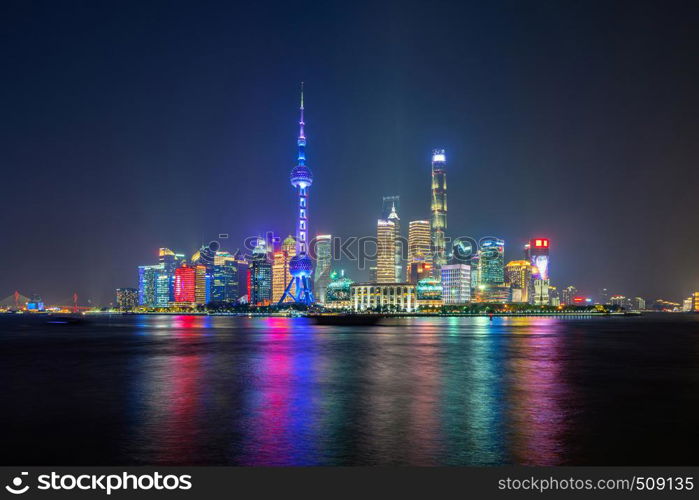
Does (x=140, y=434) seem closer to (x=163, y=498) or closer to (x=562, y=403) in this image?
(x=163, y=498)

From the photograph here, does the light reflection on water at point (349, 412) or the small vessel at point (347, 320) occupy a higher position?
the light reflection on water at point (349, 412)

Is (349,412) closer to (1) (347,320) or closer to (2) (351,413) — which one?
(2) (351,413)

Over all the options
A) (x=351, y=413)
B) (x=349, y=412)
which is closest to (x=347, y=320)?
(x=349, y=412)

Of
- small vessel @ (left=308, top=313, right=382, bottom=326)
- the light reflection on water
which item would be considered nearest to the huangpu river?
the light reflection on water

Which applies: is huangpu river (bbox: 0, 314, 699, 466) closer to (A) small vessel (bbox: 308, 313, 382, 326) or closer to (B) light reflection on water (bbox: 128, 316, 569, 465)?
(B) light reflection on water (bbox: 128, 316, 569, 465)

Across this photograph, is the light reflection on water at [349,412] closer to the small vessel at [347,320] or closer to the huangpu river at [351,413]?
the huangpu river at [351,413]

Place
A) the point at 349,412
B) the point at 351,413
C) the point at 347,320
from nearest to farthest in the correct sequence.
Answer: the point at 351,413
the point at 349,412
the point at 347,320

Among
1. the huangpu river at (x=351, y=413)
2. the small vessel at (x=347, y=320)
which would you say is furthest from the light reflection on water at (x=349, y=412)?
the small vessel at (x=347, y=320)

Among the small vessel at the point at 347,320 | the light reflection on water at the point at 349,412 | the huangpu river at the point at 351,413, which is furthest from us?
the small vessel at the point at 347,320

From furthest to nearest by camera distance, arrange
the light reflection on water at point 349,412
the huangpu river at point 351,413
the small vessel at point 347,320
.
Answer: the small vessel at point 347,320
the light reflection on water at point 349,412
the huangpu river at point 351,413

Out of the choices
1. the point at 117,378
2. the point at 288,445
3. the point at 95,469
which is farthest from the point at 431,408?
the point at 117,378

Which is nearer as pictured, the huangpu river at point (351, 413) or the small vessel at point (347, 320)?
the huangpu river at point (351, 413)

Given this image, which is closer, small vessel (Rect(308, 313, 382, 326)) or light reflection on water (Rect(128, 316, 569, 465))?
light reflection on water (Rect(128, 316, 569, 465))

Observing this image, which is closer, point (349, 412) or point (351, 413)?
point (351, 413)
